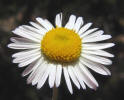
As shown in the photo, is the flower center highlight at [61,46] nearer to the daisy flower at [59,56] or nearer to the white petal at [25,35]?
the daisy flower at [59,56]

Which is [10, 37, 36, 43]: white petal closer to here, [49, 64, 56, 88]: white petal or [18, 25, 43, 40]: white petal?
[18, 25, 43, 40]: white petal

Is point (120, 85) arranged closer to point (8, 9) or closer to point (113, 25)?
point (113, 25)

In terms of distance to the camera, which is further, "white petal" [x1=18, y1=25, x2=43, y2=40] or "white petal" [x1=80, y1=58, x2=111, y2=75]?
"white petal" [x1=18, y1=25, x2=43, y2=40]

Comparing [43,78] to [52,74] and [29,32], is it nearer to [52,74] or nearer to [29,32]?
[52,74]

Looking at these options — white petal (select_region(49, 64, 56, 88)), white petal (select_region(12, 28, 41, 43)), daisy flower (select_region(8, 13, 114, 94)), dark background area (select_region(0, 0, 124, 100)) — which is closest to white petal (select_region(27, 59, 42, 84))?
daisy flower (select_region(8, 13, 114, 94))

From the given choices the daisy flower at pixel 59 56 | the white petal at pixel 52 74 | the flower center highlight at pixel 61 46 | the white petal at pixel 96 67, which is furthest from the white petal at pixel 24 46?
the white petal at pixel 96 67
